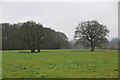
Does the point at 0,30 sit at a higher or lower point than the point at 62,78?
higher

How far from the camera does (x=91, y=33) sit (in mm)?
48406

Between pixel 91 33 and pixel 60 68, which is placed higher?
pixel 91 33

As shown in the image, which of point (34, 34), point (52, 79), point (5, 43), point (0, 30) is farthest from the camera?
point (5, 43)

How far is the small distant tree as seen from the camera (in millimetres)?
47625

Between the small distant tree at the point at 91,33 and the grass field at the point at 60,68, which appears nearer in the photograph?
the grass field at the point at 60,68

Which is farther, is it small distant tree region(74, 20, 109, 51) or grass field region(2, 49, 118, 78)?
small distant tree region(74, 20, 109, 51)

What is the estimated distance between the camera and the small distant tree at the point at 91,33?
4762cm

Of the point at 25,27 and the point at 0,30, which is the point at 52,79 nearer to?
the point at 25,27

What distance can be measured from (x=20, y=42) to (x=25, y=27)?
4.74m

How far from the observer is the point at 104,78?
294 inches

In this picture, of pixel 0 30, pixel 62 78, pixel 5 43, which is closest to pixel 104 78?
pixel 62 78

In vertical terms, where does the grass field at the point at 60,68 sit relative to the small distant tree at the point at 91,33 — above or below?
below

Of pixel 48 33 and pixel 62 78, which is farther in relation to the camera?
pixel 48 33

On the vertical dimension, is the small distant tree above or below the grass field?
above
